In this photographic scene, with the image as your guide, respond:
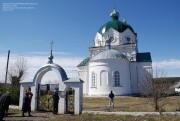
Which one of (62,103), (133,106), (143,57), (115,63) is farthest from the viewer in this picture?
(143,57)

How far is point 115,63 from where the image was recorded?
92.0 ft

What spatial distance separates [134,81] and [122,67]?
4599 mm

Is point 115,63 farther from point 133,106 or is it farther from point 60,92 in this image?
point 60,92

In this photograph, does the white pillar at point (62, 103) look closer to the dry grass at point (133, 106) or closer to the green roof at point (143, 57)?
the dry grass at point (133, 106)

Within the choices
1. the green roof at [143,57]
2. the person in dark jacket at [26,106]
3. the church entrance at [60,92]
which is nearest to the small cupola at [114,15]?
the green roof at [143,57]

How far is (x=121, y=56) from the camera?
28.6m

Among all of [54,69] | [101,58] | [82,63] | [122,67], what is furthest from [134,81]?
[54,69]

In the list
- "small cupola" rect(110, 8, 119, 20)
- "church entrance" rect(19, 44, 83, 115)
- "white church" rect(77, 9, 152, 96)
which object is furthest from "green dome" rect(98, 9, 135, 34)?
"church entrance" rect(19, 44, 83, 115)

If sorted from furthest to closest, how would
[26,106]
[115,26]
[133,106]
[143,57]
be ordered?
[115,26] → [143,57] → [133,106] → [26,106]

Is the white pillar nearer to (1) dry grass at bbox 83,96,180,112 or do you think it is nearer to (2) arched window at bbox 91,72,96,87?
(1) dry grass at bbox 83,96,180,112

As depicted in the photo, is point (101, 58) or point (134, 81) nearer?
point (101, 58)

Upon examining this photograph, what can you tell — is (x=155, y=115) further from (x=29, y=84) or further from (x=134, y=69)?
(x=134, y=69)

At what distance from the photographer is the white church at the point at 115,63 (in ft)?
91.9

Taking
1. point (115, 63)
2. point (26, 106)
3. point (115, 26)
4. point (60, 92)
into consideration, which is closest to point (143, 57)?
point (115, 26)
